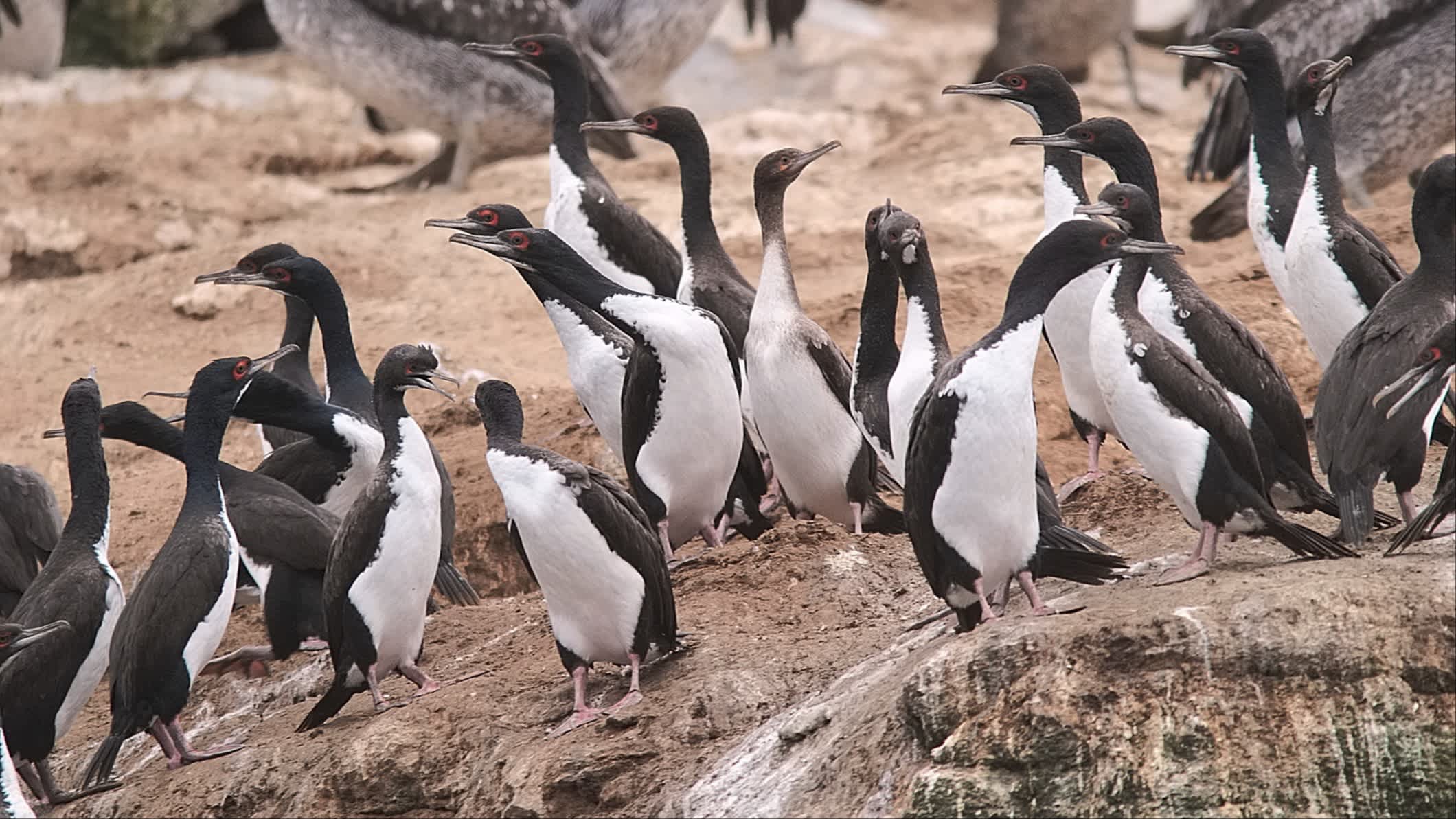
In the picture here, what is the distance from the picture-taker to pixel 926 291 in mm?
7684

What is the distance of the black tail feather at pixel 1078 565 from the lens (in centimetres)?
671

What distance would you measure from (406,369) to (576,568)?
1217mm

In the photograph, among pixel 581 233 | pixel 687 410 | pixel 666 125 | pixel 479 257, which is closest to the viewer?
pixel 687 410

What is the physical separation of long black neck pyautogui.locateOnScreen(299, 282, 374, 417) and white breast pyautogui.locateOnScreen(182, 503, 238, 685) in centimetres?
167

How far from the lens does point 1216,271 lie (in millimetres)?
12250

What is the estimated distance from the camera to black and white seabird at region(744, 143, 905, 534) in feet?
28.4

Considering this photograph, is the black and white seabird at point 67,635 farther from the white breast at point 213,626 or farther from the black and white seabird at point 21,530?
the black and white seabird at point 21,530

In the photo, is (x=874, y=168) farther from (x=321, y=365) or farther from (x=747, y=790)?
(x=747, y=790)

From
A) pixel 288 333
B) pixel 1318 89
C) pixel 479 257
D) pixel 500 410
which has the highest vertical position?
pixel 1318 89

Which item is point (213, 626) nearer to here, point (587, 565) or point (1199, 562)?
point (587, 565)

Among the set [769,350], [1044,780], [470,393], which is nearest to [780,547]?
[769,350]

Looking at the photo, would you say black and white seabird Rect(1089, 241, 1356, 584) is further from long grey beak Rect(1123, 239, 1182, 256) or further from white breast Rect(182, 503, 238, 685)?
white breast Rect(182, 503, 238, 685)

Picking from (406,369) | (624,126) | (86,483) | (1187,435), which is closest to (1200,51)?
(624,126)

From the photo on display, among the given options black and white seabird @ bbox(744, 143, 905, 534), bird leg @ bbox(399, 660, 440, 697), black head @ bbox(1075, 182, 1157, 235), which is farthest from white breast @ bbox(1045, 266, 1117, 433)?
bird leg @ bbox(399, 660, 440, 697)
